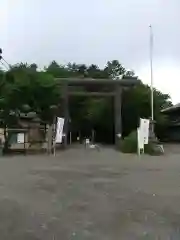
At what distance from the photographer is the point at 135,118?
40094 mm

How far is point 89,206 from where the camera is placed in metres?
8.08

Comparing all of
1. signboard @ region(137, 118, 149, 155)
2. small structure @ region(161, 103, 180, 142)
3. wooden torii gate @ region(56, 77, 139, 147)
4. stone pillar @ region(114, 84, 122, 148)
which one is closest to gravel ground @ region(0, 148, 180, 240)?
signboard @ region(137, 118, 149, 155)

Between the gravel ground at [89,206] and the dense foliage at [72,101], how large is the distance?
1642cm

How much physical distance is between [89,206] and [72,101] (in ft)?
122

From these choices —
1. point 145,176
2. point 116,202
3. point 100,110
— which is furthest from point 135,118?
point 116,202

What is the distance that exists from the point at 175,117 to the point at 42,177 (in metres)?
38.3

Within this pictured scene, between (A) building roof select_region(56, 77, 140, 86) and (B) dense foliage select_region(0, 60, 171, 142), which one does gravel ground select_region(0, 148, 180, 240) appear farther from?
(A) building roof select_region(56, 77, 140, 86)

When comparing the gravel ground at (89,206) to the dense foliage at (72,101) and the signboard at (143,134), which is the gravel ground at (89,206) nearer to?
the signboard at (143,134)

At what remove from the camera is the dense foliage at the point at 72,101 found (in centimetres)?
2941

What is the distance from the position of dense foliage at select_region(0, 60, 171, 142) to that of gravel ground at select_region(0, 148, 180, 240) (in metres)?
16.4

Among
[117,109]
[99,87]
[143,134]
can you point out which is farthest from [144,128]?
[99,87]

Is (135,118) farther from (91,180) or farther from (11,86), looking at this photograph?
(91,180)

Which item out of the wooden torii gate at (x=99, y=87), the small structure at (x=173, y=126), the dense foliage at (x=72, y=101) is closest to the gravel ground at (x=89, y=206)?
the dense foliage at (x=72, y=101)

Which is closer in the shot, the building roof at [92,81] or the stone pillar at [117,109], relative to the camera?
the building roof at [92,81]
